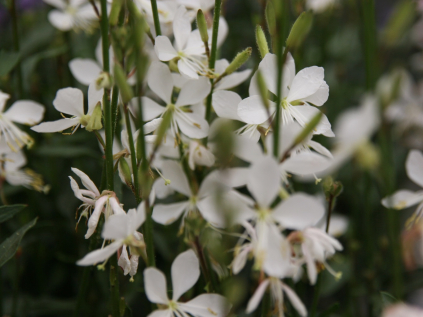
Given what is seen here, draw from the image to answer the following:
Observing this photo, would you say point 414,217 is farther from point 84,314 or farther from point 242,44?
point 242,44

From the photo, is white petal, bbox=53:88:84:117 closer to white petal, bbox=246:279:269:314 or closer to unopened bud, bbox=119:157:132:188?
unopened bud, bbox=119:157:132:188

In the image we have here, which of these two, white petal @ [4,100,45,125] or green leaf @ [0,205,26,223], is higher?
white petal @ [4,100,45,125]

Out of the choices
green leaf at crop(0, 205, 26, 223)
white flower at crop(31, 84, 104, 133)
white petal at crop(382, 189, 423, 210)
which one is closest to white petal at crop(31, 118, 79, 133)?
white flower at crop(31, 84, 104, 133)

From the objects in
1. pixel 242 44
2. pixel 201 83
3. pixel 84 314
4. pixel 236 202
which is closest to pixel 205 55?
pixel 201 83

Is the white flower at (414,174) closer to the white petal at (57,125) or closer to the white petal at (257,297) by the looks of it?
the white petal at (257,297)

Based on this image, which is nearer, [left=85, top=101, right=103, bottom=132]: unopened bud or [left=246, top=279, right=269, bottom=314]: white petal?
[left=246, top=279, right=269, bottom=314]: white petal

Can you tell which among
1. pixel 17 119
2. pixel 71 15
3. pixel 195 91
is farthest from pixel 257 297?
pixel 71 15
